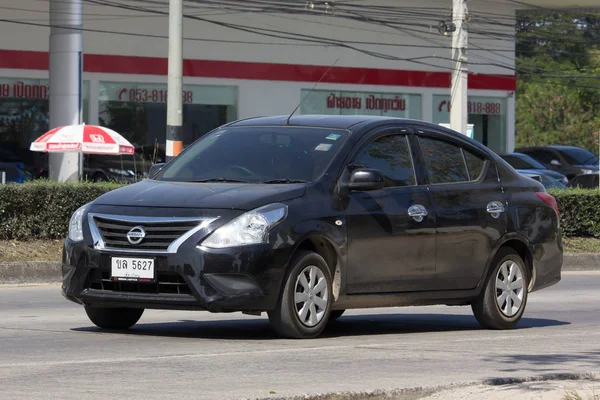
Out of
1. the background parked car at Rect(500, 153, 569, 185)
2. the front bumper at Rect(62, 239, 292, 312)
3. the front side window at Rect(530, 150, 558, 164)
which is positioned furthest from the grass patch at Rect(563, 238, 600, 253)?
the front side window at Rect(530, 150, 558, 164)

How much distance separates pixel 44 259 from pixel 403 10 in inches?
1174

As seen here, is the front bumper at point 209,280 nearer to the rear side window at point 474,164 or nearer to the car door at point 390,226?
the car door at point 390,226

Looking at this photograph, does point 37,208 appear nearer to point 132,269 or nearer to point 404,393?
point 132,269

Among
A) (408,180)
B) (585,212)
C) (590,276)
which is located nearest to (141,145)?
(585,212)

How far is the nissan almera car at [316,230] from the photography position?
8.88 metres

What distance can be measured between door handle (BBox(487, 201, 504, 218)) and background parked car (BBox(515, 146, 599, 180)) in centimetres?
3187

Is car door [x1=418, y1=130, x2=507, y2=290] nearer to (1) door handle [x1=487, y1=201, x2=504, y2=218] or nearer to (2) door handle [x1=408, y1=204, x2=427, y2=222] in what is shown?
(1) door handle [x1=487, y1=201, x2=504, y2=218]

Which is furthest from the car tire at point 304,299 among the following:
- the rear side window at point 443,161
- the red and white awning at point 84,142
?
the red and white awning at point 84,142

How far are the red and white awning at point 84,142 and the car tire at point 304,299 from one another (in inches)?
631

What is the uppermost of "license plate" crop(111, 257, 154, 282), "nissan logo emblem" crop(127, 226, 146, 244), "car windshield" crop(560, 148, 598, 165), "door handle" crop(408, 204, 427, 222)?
"car windshield" crop(560, 148, 598, 165)

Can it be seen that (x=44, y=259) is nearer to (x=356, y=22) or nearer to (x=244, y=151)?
(x=244, y=151)

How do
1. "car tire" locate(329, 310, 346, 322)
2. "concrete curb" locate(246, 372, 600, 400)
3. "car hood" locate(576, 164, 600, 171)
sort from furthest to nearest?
1. "car hood" locate(576, 164, 600, 171)
2. "car tire" locate(329, 310, 346, 322)
3. "concrete curb" locate(246, 372, 600, 400)

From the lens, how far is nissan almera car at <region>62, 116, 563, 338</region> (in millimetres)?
8875

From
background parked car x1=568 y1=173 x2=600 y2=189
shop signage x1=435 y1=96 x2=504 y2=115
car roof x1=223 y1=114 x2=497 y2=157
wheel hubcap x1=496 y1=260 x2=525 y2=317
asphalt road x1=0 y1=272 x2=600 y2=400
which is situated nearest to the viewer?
asphalt road x1=0 y1=272 x2=600 y2=400
